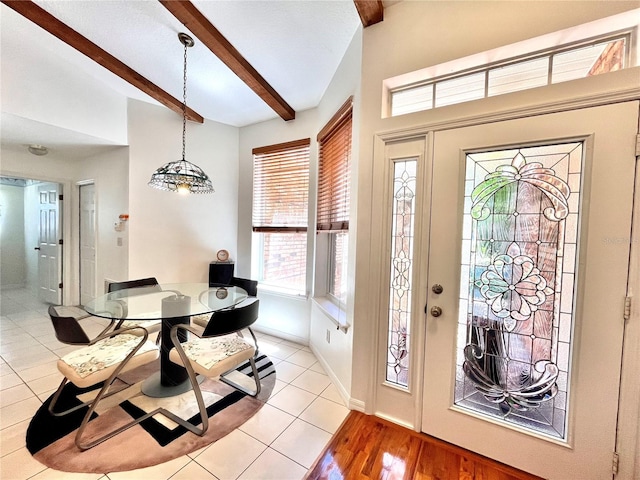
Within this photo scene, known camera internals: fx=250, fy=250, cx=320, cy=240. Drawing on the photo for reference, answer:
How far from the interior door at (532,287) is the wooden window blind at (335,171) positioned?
826 millimetres

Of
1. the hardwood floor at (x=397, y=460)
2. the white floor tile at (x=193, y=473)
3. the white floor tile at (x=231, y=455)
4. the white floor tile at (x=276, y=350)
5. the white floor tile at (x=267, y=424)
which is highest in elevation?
the hardwood floor at (x=397, y=460)

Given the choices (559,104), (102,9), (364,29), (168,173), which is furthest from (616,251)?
(102,9)

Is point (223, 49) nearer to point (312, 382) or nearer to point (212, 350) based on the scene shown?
point (212, 350)

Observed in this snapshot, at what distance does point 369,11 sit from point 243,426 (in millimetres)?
2887

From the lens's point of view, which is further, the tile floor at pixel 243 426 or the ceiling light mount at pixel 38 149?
the ceiling light mount at pixel 38 149

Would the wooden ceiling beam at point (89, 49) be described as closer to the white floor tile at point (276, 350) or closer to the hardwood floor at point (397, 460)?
the white floor tile at point (276, 350)

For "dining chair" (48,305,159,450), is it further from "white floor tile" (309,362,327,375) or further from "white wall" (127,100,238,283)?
"white wall" (127,100,238,283)

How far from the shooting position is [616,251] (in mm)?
1215

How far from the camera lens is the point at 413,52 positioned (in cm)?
162

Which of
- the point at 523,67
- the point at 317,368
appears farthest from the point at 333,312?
the point at 523,67

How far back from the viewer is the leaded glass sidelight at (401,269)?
1696 millimetres

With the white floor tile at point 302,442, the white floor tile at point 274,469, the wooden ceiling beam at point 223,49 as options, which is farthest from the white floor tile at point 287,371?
the wooden ceiling beam at point 223,49

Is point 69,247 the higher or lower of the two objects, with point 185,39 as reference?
lower

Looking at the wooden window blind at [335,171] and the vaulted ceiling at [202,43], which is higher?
the vaulted ceiling at [202,43]
